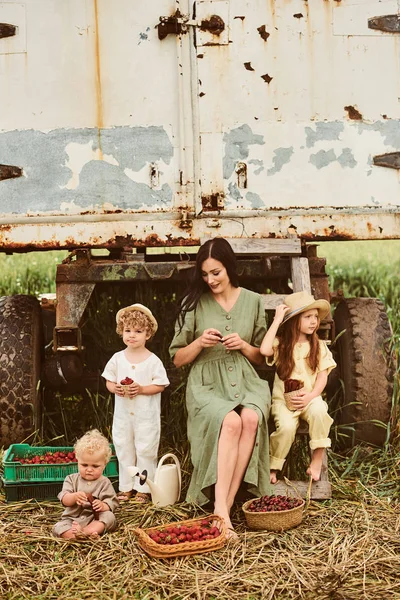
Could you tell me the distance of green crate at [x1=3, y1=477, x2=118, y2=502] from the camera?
193 inches

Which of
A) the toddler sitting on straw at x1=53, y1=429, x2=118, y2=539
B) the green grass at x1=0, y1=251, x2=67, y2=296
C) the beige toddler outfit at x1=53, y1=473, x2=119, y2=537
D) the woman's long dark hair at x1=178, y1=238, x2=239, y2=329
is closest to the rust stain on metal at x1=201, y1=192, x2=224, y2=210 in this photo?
the woman's long dark hair at x1=178, y1=238, x2=239, y2=329

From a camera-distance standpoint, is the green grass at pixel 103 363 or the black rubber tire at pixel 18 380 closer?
the black rubber tire at pixel 18 380

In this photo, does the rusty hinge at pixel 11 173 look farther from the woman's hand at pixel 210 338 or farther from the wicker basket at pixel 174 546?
the wicker basket at pixel 174 546

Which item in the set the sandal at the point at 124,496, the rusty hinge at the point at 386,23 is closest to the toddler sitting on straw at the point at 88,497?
the sandal at the point at 124,496

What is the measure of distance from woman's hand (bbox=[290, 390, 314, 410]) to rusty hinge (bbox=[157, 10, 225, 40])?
6.97 ft

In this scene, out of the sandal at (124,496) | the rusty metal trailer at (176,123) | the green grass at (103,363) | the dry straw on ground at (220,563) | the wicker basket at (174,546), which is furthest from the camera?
the green grass at (103,363)

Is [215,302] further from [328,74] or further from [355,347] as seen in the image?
[328,74]

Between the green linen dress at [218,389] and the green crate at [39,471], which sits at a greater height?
the green linen dress at [218,389]

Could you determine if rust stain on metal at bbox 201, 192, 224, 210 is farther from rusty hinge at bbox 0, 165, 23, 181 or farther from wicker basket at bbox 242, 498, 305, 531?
A: wicker basket at bbox 242, 498, 305, 531

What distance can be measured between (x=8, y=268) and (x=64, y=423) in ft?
16.7

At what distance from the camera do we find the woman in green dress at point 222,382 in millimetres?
4625

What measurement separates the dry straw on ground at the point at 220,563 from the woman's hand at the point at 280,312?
987mm

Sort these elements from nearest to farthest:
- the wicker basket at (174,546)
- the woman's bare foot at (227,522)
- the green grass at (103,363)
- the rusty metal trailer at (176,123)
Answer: the wicker basket at (174,546) → the woman's bare foot at (227,522) → the rusty metal trailer at (176,123) → the green grass at (103,363)

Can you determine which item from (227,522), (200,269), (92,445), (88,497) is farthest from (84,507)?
(200,269)
